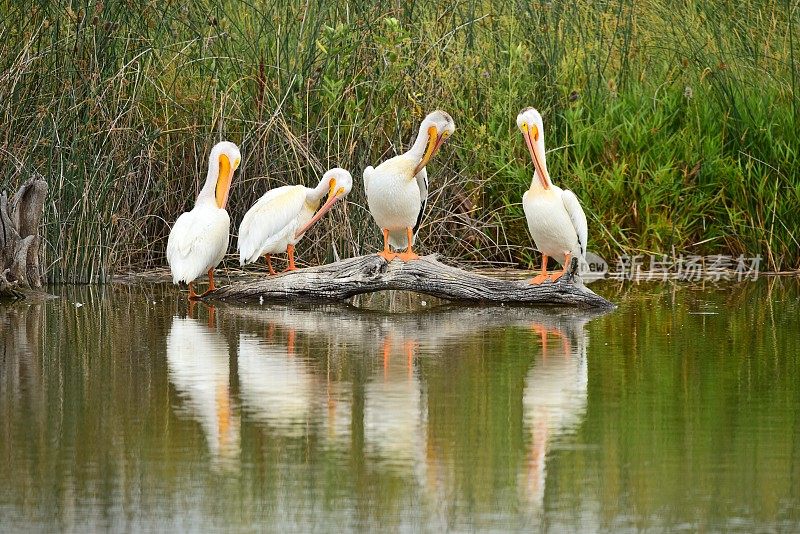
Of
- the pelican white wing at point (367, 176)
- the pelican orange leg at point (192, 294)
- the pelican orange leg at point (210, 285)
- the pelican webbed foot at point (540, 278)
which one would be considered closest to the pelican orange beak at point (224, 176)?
the pelican orange leg at point (210, 285)

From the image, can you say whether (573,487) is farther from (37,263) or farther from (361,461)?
(37,263)

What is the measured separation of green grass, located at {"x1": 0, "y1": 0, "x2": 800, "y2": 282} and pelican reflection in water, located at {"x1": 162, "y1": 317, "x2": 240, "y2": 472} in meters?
2.18

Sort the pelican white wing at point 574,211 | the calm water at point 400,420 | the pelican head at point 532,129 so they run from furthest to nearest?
the pelican head at point 532,129 → the pelican white wing at point 574,211 → the calm water at point 400,420

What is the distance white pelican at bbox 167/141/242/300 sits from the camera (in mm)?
9977

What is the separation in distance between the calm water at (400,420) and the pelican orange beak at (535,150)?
963mm

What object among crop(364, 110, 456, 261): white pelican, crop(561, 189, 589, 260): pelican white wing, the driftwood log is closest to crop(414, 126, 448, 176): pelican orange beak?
crop(364, 110, 456, 261): white pelican

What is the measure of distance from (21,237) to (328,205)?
207 centimetres

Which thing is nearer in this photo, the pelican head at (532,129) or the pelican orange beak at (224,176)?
the pelican head at (532,129)

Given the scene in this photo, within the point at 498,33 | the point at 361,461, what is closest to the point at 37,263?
the point at 498,33

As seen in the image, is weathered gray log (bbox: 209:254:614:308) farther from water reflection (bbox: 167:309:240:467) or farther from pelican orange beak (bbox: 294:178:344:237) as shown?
water reflection (bbox: 167:309:240:467)

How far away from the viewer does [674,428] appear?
598cm

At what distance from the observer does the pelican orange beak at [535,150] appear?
33.0 ft

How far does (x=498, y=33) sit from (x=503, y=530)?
8.52 m

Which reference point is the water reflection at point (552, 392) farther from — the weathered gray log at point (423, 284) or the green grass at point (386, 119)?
the green grass at point (386, 119)
